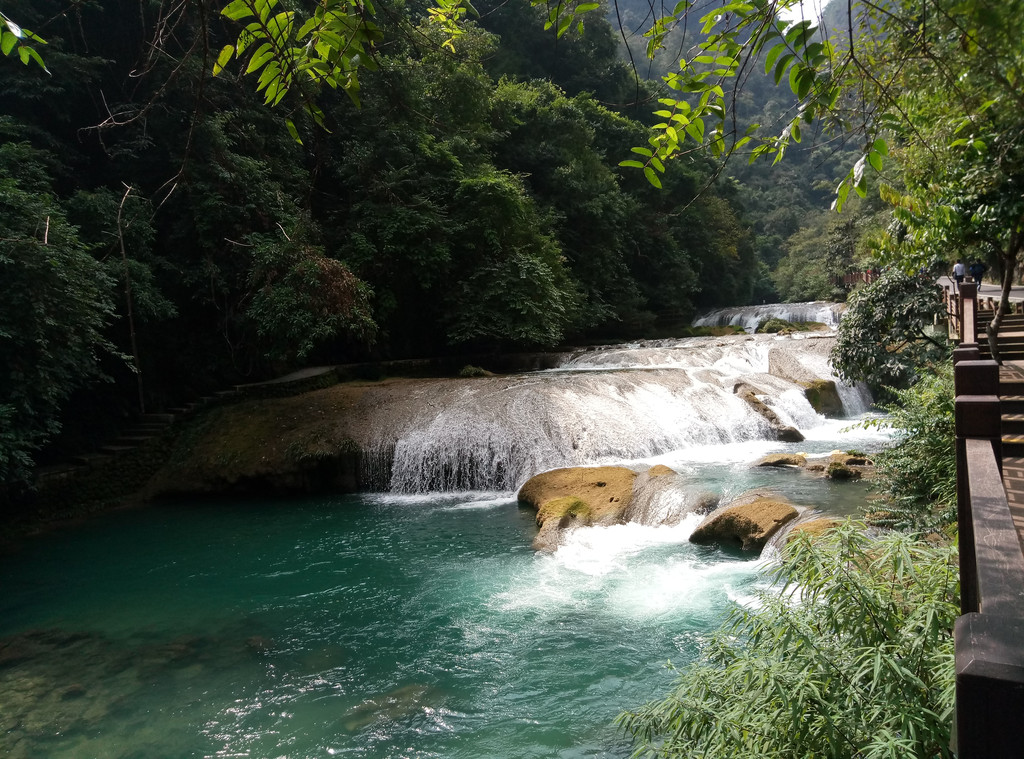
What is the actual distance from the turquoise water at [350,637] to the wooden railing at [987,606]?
3.17 meters

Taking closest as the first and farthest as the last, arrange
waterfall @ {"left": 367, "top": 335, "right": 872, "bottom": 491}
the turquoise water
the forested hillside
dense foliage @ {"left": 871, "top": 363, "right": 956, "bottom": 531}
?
the turquoise water < dense foliage @ {"left": 871, "top": 363, "right": 956, "bottom": 531} < the forested hillside < waterfall @ {"left": 367, "top": 335, "right": 872, "bottom": 491}

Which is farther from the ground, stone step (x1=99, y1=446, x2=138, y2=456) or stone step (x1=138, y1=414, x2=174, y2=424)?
stone step (x1=138, y1=414, x2=174, y2=424)

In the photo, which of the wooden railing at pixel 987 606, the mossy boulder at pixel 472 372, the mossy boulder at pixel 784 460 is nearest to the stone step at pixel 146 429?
the mossy boulder at pixel 472 372

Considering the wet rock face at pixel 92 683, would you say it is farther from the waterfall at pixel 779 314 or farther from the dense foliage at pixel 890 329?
the waterfall at pixel 779 314

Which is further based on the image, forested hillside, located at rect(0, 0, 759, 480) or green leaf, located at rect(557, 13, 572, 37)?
forested hillside, located at rect(0, 0, 759, 480)

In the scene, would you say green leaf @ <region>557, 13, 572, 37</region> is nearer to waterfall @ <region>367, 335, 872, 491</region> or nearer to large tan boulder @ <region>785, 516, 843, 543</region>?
large tan boulder @ <region>785, 516, 843, 543</region>

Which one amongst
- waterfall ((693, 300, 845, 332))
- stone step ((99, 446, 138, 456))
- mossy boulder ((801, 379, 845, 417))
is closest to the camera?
stone step ((99, 446, 138, 456))

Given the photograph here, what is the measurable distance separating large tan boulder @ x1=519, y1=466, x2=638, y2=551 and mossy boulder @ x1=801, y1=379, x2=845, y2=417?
6.62 m

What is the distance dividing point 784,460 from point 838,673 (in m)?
8.67

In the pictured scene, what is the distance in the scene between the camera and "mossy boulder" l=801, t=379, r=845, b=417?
1469 centimetres

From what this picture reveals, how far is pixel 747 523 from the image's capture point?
793cm

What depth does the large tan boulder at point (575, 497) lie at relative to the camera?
888 cm

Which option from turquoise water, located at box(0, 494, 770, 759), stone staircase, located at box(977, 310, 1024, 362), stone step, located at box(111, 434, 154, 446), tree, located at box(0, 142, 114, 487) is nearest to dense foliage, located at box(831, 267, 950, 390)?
stone staircase, located at box(977, 310, 1024, 362)

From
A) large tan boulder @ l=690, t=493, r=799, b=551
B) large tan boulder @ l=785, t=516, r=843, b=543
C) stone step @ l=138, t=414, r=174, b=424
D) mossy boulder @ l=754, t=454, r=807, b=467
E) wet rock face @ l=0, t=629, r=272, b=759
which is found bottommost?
wet rock face @ l=0, t=629, r=272, b=759
